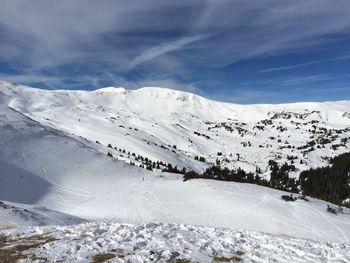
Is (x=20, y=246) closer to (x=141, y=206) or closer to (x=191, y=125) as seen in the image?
(x=141, y=206)

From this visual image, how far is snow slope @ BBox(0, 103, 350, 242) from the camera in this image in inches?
739

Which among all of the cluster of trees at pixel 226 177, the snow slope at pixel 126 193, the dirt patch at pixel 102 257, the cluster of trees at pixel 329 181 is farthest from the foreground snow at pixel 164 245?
the cluster of trees at pixel 329 181

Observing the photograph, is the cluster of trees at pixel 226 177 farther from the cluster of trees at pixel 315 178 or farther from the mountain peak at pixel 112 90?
the mountain peak at pixel 112 90

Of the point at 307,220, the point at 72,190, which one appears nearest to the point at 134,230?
the point at 307,220

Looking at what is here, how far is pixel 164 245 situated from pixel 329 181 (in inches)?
1546

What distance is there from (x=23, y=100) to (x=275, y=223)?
274 feet

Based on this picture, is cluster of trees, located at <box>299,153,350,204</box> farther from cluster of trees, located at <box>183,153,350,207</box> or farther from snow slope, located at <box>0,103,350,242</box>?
snow slope, located at <box>0,103,350,242</box>

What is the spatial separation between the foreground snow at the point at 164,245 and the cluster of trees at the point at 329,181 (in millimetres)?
29097

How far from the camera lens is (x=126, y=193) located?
24703 millimetres

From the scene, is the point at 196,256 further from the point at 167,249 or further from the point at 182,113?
the point at 182,113

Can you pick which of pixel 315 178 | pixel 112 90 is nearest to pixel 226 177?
pixel 315 178

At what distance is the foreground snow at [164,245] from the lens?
10.3 metres

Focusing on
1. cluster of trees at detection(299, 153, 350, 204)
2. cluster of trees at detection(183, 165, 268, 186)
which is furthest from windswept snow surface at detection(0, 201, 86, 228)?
cluster of trees at detection(299, 153, 350, 204)

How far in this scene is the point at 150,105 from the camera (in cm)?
13062
